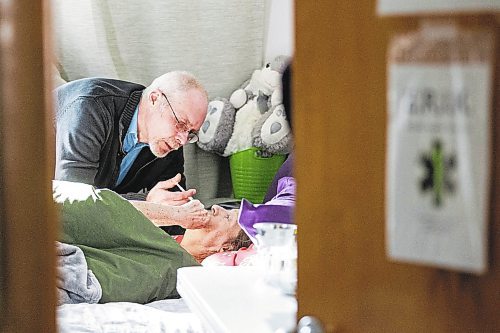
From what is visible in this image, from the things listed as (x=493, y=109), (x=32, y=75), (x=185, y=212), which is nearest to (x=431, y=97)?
(x=493, y=109)

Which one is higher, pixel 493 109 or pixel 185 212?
pixel 493 109

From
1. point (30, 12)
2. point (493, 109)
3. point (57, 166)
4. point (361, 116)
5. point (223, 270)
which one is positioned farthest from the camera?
point (57, 166)

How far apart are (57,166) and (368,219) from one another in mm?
2101

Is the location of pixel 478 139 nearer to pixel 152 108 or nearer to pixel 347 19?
pixel 347 19

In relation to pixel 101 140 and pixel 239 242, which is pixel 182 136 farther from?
pixel 239 242

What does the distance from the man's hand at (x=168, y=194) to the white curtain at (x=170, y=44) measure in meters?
0.11

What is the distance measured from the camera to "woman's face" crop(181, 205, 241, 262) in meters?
2.69

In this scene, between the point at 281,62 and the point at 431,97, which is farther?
the point at 281,62

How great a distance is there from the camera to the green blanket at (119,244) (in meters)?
2.38

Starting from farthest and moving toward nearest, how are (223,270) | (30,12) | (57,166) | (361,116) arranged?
1. (57,166)
2. (223,270)
3. (30,12)
4. (361,116)

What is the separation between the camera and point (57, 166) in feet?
8.89

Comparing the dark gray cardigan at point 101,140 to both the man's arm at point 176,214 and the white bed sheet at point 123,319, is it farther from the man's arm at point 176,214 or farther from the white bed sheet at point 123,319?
the white bed sheet at point 123,319

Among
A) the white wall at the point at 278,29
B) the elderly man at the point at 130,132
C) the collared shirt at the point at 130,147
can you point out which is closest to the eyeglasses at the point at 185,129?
the elderly man at the point at 130,132

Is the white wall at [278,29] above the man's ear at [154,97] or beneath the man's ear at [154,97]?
above
